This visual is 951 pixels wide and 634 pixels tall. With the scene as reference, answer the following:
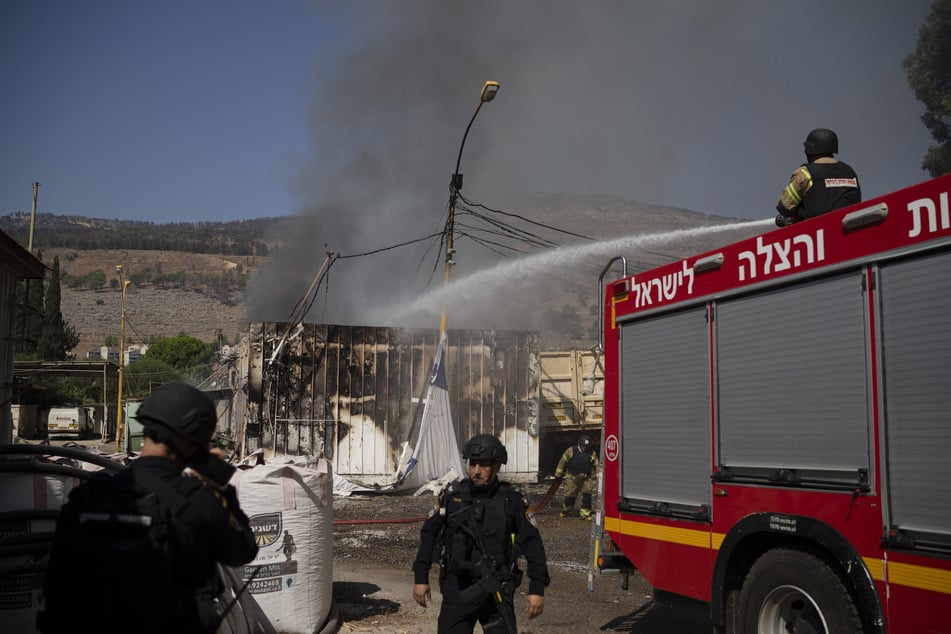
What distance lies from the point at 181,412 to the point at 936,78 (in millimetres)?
32224

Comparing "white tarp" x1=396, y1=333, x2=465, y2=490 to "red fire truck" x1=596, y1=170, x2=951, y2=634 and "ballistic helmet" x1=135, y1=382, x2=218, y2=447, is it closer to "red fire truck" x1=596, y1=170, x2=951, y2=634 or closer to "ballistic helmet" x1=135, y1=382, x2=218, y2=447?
"red fire truck" x1=596, y1=170, x2=951, y2=634

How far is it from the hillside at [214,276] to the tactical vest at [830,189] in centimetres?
6986

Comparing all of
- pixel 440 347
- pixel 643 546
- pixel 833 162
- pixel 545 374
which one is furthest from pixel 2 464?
pixel 545 374

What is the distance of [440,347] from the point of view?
17750 millimetres

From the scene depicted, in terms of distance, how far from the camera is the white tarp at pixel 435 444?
17.2m

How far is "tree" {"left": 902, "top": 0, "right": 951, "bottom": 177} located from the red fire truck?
26629 millimetres

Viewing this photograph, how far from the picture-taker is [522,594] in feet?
27.8

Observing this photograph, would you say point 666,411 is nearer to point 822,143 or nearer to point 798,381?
point 798,381

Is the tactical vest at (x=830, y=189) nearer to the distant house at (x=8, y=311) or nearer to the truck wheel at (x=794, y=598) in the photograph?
the truck wheel at (x=794, y=598)

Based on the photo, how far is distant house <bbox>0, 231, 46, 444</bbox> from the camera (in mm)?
10734

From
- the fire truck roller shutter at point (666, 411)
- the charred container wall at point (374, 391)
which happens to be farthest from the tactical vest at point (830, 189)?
the charred container wall at point (374, 391)

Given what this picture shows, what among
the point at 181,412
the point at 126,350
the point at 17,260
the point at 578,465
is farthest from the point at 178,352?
the point at 181,412

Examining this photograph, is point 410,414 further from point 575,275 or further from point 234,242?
point 234,242

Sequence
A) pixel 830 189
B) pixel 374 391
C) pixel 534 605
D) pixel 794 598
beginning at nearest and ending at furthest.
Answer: pixel 534 605
pixel 794 598
pixel 830 189
pixel 374 391
